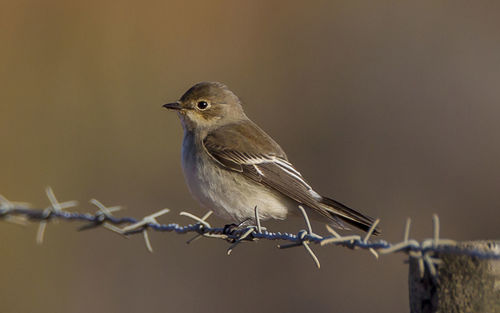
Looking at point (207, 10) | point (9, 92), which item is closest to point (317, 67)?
point (207, 10)

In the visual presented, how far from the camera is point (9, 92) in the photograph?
32.7ft

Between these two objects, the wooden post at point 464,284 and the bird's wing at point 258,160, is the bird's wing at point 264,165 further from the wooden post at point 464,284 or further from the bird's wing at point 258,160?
the wooden post at point 464,284

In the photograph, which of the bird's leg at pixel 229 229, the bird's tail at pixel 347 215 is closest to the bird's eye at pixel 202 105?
the bird's leg at pixel 229 229

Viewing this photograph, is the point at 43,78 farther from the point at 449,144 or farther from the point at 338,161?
the point at 449,144

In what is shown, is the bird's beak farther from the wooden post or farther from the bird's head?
the wooden post

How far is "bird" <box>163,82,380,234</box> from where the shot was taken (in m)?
4.93

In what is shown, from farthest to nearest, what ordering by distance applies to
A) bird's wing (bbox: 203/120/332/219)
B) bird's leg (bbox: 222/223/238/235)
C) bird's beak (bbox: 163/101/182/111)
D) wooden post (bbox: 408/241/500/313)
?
bird's beak (bbox: 163/101/182/111) → bird's wing (bbox: 203/120/332/219) → bird's leg (bbox: 222/223/238/235) → wooden post (bbox: 408/241/500/313)

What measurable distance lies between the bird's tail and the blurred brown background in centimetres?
310

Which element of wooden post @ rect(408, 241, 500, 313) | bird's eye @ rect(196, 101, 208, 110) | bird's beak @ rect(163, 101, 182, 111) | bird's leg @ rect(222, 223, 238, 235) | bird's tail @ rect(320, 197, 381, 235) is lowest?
wooden post @ rect(408, 241, 500, 313)

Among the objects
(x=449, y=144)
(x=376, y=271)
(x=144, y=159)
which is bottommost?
(x=376, y=271)

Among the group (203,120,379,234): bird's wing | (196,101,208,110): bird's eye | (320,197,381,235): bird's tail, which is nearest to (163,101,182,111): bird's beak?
(196,101,208,110): bird's eye

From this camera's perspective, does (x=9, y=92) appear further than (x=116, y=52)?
No

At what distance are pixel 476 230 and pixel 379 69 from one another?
4253mm

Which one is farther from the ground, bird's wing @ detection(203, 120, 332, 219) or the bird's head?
the bird's head
